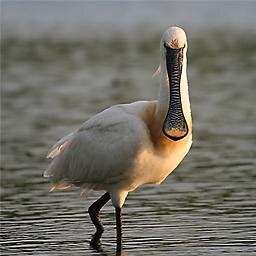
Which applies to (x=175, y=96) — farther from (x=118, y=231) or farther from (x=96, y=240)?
(x=96, y=240)

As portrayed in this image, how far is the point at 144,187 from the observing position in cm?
1438

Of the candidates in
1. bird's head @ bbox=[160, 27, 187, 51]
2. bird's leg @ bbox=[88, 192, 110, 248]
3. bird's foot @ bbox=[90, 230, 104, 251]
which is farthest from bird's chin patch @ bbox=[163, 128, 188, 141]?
bird's leg @ bbox=[88, 192, 110, 248]

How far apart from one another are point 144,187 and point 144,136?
A: 3594 millimetres

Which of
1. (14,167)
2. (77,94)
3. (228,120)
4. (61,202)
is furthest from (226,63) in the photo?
(61,202)

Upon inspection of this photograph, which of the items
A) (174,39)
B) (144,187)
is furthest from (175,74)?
(144,187)

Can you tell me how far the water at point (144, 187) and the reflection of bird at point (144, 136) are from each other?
0.71 m

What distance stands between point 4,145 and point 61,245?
→ 7.10 meters

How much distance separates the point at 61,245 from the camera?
37.4ft

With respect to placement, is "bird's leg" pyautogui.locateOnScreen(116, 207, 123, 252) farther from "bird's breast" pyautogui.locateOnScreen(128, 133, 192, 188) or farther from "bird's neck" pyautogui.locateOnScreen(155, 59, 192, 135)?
"bird's neck" pyautogui.locateOnScreen(155, 59, 192, 135)

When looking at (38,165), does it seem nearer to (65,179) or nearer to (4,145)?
(4,145)

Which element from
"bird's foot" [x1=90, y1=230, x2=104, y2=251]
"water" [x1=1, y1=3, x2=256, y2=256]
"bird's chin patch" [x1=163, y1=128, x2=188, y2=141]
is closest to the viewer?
"bird's chin patch" [x1=163, y1=128, x2=188, y2=141]

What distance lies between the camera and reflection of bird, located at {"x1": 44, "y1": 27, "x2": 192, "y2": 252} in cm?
1084

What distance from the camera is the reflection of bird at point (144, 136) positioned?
35.6ft

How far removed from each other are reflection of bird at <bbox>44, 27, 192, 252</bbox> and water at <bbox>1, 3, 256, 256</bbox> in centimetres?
71
